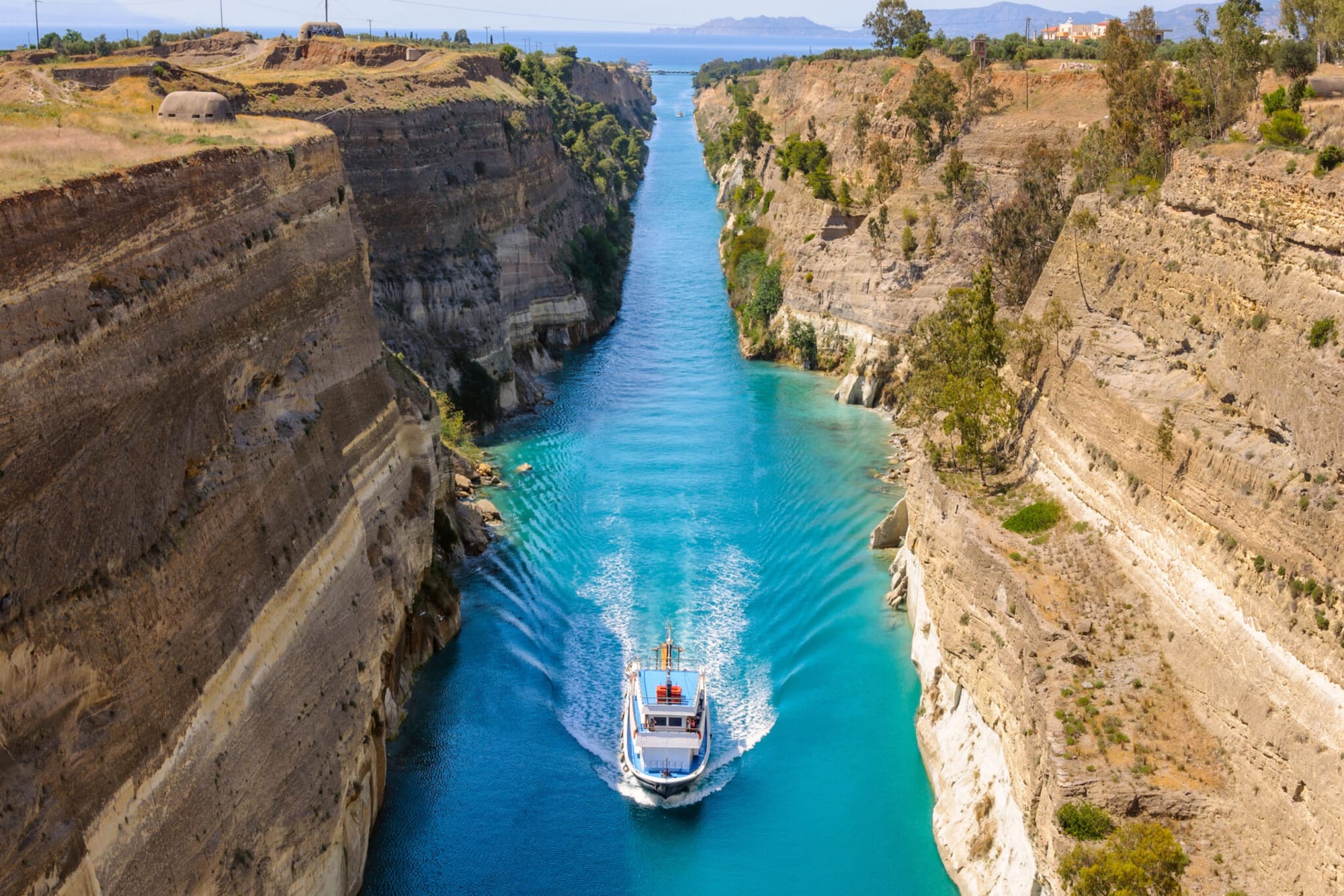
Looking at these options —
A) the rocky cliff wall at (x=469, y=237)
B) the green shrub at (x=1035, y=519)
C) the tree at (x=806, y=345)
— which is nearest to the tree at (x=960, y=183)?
the tree at (x=806, y=345)

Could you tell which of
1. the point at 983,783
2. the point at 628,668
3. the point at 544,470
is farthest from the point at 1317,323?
the point at 544,470

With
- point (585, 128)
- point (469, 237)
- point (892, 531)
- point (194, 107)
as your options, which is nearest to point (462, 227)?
point (469, 237)

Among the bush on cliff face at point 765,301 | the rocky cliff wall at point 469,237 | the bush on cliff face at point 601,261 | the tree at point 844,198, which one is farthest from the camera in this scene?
the bush on cliff face at point 601,261

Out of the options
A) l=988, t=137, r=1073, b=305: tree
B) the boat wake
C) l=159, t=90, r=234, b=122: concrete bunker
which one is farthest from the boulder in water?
l=159, t=90, r=234, b=122: concrete bunker

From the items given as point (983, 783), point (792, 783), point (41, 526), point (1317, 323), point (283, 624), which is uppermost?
point (1317, 323)

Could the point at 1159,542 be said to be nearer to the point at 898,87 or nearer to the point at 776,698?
the point at 776,698

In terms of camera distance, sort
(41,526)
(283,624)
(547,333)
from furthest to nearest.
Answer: (547,333) < (283,624) < (41,526)

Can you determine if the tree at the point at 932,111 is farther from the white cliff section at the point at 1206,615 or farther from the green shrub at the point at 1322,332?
the green shrub at the point at 1322,332
